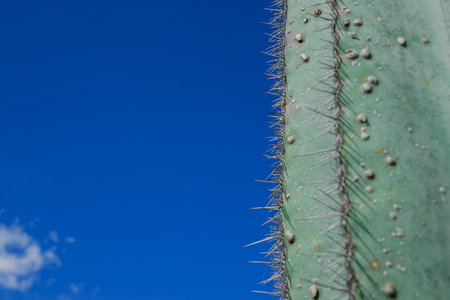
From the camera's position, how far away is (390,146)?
127cm

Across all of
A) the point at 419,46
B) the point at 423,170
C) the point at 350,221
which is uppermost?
the point at 419,46

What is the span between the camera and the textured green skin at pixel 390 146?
116 cm

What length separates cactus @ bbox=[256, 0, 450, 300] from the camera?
3.81ft

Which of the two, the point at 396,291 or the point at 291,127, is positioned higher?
the point at 291,127

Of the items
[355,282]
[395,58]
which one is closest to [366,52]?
[395,58]

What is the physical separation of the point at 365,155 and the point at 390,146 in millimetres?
75

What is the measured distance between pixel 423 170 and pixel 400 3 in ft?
2.08

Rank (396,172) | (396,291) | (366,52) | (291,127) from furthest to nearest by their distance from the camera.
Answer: (291,127) → (366,52) → (396,172) → (396,291)

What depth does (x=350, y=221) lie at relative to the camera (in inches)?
47.4

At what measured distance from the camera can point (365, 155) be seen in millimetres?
1266

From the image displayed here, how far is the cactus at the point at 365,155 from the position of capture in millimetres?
1162

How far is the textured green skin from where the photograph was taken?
1157 millimetres

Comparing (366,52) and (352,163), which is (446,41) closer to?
(366,52)

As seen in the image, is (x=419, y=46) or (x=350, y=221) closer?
(x=350, y=221)
